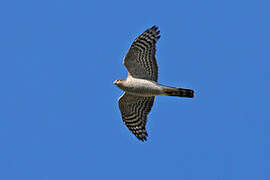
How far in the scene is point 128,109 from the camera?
940 inches

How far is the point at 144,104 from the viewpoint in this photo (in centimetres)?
2375

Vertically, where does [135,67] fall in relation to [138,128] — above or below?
above

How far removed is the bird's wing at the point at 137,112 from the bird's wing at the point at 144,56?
122cm

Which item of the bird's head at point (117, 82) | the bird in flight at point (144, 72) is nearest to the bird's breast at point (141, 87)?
the bird in flight at point (144, 72)

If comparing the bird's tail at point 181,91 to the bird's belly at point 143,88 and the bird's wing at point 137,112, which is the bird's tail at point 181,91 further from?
the bird's wing at point 137,112

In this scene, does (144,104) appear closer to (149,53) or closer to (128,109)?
(128,109)

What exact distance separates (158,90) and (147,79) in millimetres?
614

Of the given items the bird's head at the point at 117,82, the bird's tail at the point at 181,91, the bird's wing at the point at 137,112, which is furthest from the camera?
the bird's wing at the point at 137,112

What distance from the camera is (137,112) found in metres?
23.8

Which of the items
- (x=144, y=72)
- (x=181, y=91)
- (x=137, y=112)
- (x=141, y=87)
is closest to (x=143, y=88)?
(x=141, y=87)

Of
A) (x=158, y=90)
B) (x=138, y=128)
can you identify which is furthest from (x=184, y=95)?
(x=138, y=128)

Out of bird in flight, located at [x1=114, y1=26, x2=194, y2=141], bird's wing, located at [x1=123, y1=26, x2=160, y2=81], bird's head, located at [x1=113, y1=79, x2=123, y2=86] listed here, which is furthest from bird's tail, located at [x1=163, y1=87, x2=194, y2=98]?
bird's head, located at [x1=113, y1=79, x2=123, y2=86]

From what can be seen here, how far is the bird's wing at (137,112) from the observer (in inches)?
933

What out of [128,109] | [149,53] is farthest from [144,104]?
[149,53]
